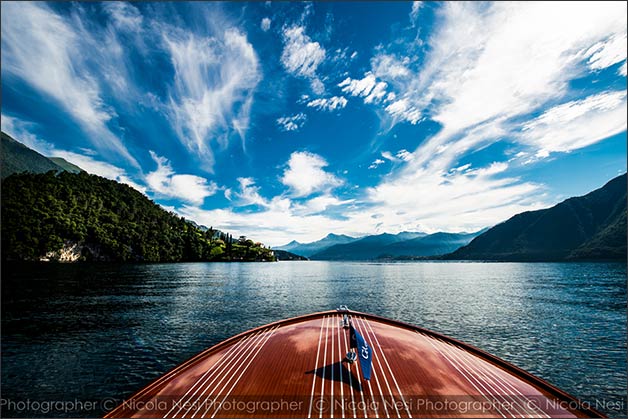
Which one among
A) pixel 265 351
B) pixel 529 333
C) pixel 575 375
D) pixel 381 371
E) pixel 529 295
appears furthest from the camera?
pixel 529 295

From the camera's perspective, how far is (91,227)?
121875 millimetres

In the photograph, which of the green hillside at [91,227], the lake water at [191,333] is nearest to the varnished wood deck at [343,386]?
the lake water at [191,333]

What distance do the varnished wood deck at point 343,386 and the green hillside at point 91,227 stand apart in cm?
13149

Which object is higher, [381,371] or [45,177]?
[45,177]

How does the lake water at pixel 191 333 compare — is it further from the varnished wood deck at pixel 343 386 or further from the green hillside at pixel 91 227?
the green hillside at pixel 91 227

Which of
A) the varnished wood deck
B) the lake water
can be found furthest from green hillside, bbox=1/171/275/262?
the varnished wood deck

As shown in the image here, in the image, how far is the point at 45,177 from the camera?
441 ft

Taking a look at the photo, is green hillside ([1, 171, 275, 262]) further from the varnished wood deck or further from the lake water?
the varnished wood deck

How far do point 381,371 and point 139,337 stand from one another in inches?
682

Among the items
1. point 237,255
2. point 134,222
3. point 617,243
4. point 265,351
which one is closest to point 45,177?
point 134,222

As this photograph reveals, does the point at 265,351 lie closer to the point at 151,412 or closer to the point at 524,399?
the point at 151,412

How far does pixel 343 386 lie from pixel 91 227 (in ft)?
500

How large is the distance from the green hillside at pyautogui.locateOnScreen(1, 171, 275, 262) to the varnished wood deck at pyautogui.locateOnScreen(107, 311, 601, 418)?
13149 cm

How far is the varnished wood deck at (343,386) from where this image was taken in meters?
5.06
